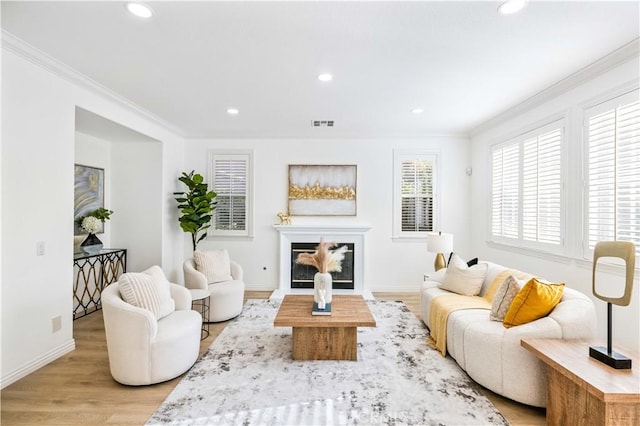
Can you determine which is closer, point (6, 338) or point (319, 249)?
point (6, 338)

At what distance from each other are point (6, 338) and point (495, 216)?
575 centimetres

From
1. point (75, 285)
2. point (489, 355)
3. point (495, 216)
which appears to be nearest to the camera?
point (489, 355)

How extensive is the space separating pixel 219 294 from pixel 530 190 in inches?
163

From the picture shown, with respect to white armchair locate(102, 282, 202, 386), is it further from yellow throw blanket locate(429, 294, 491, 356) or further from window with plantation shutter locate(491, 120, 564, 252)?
window with plantation shutter locate(491, 120, 564, 252)

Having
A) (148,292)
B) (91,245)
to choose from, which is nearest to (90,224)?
(91,245)

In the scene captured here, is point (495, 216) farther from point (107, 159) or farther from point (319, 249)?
point (107, 159)

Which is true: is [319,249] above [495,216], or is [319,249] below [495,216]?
below

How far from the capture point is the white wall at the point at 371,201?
211 inches

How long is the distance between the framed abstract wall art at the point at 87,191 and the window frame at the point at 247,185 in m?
1.61

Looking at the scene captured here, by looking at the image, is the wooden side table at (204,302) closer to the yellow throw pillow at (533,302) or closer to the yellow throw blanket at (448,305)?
the yellow throw blanket at (448,305)

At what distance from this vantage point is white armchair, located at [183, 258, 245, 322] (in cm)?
383

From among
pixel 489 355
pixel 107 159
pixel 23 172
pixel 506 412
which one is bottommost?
pixel 506 412

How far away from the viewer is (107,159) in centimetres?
475

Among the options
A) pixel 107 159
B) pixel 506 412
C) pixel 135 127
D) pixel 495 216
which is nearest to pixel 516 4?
pixel 506 412
